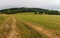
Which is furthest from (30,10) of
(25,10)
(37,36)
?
(37,36)

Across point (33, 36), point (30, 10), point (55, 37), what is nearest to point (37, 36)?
point (33, 36)

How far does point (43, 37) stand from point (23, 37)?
208 centimetres

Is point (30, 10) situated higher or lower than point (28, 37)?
lower

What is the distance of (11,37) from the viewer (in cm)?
2069

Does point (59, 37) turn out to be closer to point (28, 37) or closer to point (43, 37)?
point (43, 37)

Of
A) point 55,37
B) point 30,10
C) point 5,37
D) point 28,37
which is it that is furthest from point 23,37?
point 30,10

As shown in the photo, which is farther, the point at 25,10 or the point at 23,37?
the point at 25,10

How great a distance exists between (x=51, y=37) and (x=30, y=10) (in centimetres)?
8014

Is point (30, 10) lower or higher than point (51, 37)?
lower

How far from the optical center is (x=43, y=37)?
826 inches

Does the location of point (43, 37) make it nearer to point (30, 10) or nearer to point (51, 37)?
point (51, 37)

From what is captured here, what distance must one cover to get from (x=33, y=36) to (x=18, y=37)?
1.68 m

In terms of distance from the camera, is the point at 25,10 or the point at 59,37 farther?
the point at 25,10

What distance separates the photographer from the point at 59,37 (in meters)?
21.5
